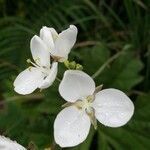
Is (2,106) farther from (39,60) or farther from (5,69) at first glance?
(39,60)

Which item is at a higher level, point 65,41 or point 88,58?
point 65,41

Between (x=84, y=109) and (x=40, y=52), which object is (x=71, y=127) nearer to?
(x=84, y=109)

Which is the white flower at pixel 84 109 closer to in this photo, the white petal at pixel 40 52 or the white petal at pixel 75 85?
the white petal at pixel 75 85

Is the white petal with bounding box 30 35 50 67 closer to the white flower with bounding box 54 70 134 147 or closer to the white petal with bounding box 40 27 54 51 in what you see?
the white petal with bounding box 40 27 54 51

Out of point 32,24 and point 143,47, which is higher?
point 32,24

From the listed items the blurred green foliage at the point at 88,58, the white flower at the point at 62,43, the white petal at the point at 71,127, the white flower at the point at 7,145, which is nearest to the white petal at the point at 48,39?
the white flower at the point at 62,43

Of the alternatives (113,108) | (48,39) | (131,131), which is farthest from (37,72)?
(131,131)

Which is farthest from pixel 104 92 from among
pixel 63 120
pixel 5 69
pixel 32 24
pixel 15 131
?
pixel 32 24
